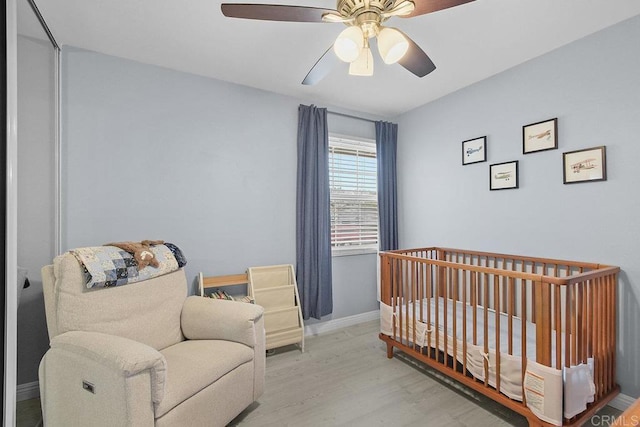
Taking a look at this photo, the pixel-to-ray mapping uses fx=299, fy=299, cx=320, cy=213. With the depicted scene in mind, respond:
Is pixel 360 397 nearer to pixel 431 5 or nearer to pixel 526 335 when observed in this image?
pixel 526 335

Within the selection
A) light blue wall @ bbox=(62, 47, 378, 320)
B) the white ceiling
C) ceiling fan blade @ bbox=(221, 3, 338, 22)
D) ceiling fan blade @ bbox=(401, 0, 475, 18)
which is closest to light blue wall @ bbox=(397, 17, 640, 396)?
the white ceiling

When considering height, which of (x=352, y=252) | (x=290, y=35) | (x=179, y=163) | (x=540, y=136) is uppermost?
(x=290, y=35)

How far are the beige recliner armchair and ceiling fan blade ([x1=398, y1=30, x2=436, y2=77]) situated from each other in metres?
1.73

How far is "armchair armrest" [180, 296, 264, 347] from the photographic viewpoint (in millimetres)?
1799

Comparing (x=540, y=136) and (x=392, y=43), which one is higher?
(x=392, y=43)

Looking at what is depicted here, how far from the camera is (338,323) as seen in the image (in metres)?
3.25

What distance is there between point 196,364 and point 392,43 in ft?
6.18

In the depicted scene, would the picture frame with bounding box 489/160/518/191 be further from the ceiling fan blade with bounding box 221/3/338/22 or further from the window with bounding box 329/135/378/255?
the ceiling fan blade with bounding box 221/3/338/22

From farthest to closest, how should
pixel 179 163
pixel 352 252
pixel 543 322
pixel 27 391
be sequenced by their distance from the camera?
pixel 352 252 → pixel 179 163 → pixel 27 391 → pixel 543 322

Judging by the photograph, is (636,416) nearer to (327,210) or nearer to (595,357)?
(595,357)

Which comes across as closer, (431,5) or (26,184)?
(431,5)

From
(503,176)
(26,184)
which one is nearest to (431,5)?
(503,176)

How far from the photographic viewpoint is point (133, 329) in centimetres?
176

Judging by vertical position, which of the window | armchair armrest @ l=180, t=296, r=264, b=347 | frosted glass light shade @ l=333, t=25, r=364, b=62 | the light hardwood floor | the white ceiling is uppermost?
the white ceiling
